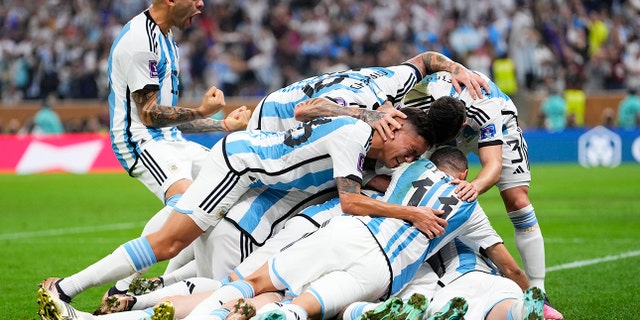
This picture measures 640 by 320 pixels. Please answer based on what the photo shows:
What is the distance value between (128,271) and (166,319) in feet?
3.16

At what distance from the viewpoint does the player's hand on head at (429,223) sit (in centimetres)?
636

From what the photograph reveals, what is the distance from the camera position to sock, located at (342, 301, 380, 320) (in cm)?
596

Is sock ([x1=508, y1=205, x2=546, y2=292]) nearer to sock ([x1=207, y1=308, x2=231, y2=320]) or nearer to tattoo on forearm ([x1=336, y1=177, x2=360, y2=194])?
tattoo on forearm ([x1=336, y1=177, x2=360, y2=194])

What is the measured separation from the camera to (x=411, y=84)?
26.3 feet

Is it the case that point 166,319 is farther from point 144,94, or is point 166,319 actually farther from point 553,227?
point 553,227

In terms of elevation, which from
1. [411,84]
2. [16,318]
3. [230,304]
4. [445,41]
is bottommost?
[445,41]

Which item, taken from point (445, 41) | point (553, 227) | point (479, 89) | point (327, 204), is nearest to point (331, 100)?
point (327, 204)

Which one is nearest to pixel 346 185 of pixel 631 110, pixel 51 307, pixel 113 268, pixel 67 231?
pixel 113 268

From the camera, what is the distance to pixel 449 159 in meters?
7.09

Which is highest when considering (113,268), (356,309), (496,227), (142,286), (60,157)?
(113,268)

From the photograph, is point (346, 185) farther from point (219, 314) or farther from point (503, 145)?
point (503, 145)

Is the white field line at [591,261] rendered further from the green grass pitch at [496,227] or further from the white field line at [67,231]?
the white field line at [67,231]

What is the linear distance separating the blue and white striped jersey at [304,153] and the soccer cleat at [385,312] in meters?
1.05

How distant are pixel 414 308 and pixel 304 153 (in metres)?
1.45
